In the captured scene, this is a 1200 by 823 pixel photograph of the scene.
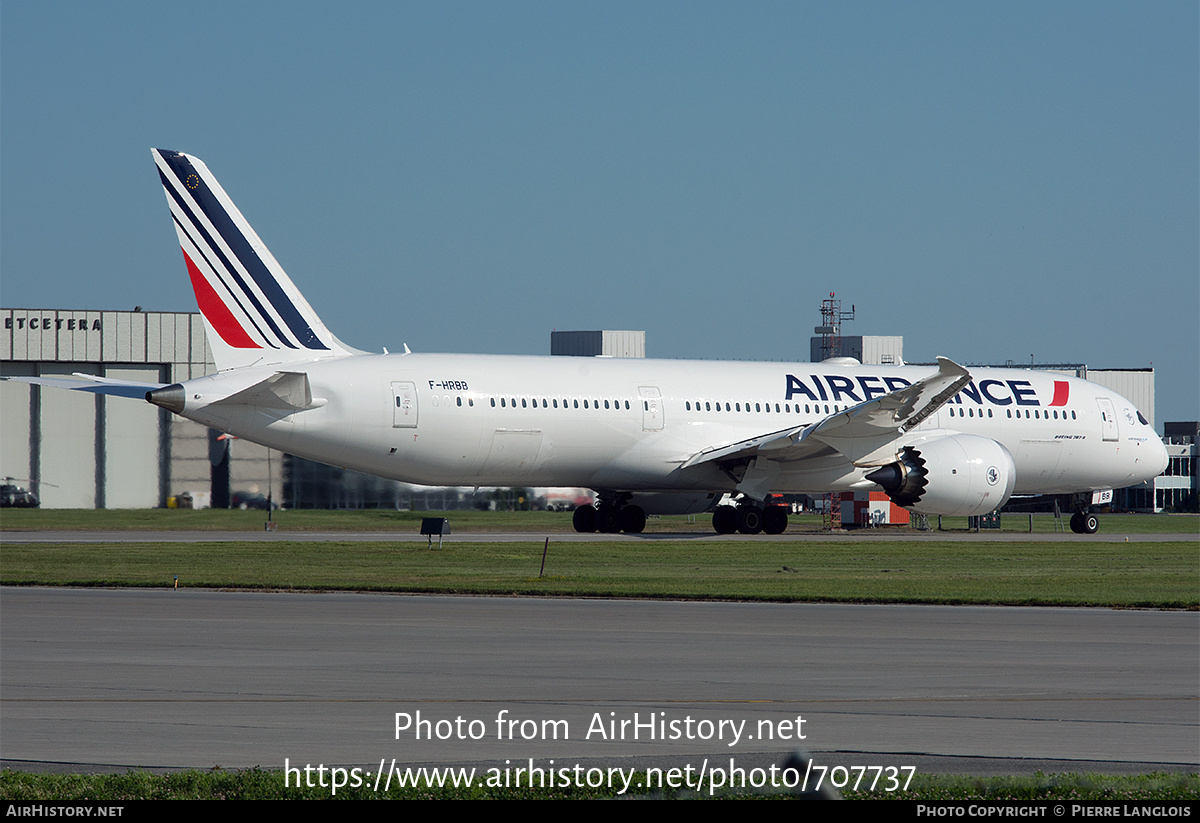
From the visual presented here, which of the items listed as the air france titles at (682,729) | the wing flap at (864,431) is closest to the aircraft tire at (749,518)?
the wing flap at (864,431)

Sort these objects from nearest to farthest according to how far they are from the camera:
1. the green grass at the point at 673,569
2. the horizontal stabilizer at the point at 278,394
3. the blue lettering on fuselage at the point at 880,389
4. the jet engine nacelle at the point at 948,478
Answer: the green grass at the point at 673,569 → the horizontal stabilizer at the point at 278,394 → the jet engine nacelle at the point at 948,478 → the blue lettering on fuselage at the point at 880,389

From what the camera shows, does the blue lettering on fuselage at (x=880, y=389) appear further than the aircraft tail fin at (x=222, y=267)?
Yes

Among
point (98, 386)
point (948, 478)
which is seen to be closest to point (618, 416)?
point (948, 478)

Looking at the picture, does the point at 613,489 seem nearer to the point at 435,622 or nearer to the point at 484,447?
the point at 484,447

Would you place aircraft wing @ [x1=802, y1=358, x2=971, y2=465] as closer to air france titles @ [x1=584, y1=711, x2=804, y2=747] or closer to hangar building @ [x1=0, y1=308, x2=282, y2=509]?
hangar building @ [x1=0, y1=308, x2=282, y2=509]

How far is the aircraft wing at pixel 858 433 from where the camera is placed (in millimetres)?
36250

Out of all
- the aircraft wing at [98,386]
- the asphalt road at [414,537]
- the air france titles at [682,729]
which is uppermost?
the aircraft wing at [98,386]

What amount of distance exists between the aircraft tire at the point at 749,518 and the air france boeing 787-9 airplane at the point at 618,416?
4 centimetres

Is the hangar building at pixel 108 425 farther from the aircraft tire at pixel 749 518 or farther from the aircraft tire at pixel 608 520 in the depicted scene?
the aircraft tire at pixel 749 518

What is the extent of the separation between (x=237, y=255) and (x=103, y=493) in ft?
98.1

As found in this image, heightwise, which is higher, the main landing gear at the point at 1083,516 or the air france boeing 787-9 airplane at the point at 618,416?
the air france boeing 787-9 airplane at the point at 618,416

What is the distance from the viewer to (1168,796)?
758 cm

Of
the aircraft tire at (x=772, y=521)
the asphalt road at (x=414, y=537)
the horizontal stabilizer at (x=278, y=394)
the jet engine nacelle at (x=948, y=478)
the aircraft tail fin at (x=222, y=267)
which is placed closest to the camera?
the horizontal stabilizer at (x=278, y=394)

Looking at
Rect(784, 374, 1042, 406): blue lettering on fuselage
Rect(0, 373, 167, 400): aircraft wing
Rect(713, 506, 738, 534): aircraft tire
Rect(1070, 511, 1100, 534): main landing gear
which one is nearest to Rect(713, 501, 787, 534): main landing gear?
Rect(713, 506, 738, 534): aircraft tire
